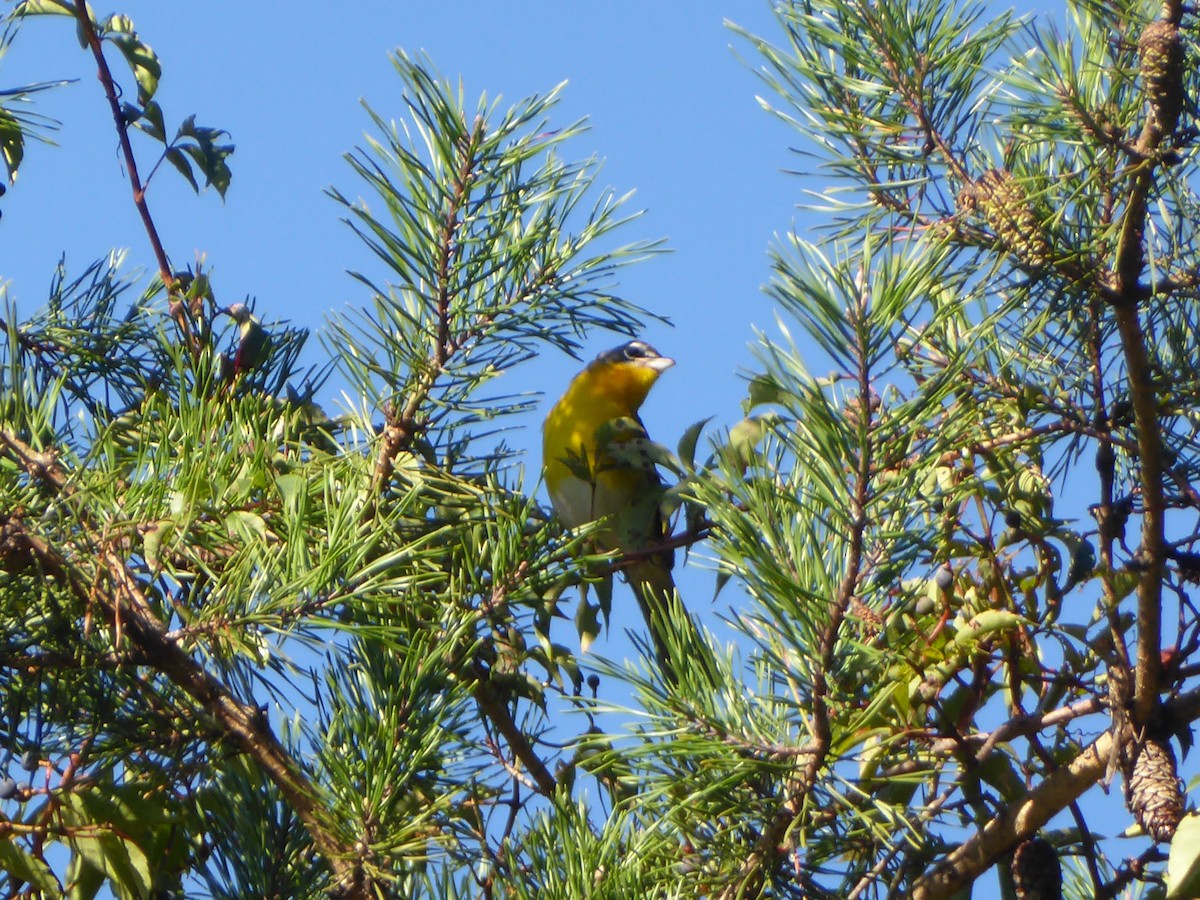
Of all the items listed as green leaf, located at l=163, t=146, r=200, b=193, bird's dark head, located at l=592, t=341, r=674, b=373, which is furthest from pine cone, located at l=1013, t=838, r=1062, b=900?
bird's dark head, located at l=592, t=341, r=674, b=373

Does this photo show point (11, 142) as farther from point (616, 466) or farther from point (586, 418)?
point (586, 418)

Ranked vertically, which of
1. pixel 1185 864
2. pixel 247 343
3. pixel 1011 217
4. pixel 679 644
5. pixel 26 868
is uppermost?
pixel 247 343

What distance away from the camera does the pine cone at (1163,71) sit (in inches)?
51.0

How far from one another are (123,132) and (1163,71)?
162cm

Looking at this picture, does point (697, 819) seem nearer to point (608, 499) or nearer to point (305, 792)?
point (305, 792)

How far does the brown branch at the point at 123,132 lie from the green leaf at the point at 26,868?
3.18 feet

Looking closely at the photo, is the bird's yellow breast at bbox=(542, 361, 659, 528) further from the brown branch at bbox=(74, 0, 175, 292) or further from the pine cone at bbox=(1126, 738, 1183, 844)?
the pine cone at bbox=(1126, 738, 1183, 844)

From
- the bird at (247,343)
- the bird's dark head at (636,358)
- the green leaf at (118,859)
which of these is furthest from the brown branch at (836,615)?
the bird's dark head at (636,358)

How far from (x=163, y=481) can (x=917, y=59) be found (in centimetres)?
95

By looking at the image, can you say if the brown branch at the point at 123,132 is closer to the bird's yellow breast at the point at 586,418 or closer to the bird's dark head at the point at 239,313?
the bird's dark head at the point at 239,313

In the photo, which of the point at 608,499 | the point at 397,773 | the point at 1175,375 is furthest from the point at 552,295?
the point at 608,499

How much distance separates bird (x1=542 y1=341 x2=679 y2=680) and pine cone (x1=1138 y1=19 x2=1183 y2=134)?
72cm

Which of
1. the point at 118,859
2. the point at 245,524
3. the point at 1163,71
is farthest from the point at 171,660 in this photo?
the point at 1163,71

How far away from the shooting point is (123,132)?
2232mm
